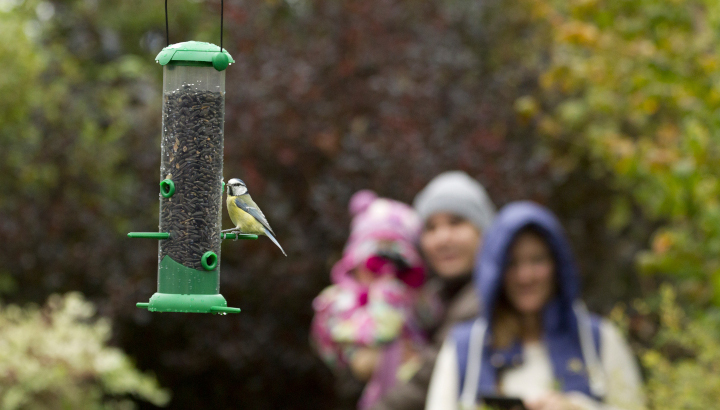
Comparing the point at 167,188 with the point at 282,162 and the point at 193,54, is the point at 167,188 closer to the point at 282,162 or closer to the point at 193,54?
the point at 193,54

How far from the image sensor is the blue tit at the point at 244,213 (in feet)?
8.04

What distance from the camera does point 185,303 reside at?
243 cm

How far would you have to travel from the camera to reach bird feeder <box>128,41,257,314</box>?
254 centimetres

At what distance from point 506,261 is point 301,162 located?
3.51 metres

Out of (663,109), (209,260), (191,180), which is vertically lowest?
(209,260)

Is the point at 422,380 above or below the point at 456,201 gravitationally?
below

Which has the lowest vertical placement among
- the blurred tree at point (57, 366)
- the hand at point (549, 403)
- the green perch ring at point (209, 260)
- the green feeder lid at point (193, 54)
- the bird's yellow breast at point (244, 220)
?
the blurred tree at point (57, 366)

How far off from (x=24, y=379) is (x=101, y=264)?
86.0 inches

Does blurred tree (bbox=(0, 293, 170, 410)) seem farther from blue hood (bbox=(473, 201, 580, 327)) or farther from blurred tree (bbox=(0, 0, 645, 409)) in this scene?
blue hood (bbox=(473, 201, 580, 327))

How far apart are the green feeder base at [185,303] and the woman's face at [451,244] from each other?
231cm

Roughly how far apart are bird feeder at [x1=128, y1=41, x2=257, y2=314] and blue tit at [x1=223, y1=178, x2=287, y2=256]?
11cm

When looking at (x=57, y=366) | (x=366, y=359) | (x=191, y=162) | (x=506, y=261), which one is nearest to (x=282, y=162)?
(x=57, y=366)

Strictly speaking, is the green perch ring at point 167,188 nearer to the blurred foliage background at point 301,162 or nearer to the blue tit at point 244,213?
the blue tit at point 244,213

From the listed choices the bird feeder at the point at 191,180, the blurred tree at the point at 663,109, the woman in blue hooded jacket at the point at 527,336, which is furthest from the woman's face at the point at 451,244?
the bird feeder at the point at 191,180
